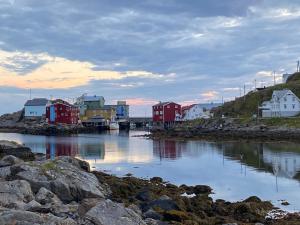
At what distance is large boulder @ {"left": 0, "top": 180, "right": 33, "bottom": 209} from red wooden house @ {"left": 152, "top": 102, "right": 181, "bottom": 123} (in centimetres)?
10959

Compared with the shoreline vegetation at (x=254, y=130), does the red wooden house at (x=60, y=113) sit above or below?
above

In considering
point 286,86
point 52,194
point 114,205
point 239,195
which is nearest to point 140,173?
point 239,195

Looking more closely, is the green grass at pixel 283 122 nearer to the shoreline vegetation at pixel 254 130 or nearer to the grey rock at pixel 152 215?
the shoreline vegetation at pixel 254 130

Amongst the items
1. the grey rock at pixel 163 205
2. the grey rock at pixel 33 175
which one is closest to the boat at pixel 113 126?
the grey rock at pixel 33 175

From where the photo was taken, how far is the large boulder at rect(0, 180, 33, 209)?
1327 cm

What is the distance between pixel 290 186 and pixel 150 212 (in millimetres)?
14082

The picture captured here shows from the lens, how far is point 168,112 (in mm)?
125688

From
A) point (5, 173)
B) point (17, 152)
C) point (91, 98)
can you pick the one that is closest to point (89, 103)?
point (91, 98)

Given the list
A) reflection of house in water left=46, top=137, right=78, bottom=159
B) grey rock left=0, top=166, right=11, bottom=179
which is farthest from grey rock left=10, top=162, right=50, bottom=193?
reflection of house in water left=46, top=137, right=78, bottom=159

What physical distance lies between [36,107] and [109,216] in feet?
447

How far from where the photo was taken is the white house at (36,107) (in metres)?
141

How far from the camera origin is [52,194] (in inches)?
646

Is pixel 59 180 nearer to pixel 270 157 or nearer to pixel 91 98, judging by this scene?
pixel 270 157

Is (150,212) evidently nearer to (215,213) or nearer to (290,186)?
(215,213)
